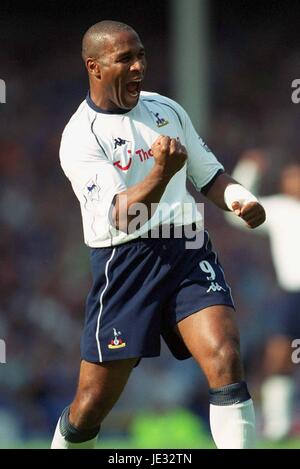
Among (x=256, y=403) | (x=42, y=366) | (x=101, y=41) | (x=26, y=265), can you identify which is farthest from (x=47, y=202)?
(x=101, y=41)

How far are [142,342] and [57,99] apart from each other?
29.2 ft

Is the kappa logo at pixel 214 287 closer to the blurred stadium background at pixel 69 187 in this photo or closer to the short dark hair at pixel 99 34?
the short dark hair at pixel 99 34

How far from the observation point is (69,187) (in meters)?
13.6

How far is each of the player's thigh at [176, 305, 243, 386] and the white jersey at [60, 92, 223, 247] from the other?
0.47 meters

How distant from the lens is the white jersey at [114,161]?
543 centimetres

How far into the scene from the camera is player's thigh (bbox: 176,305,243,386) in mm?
5254

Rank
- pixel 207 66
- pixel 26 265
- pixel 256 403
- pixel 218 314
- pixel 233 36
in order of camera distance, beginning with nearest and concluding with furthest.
Result: pixel 218 314 < pixel 256 403 < pixel 26 265 < pixel 207 66 < pixel 233 36

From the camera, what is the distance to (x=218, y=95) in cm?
1474

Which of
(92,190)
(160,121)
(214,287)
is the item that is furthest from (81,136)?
(214,287)

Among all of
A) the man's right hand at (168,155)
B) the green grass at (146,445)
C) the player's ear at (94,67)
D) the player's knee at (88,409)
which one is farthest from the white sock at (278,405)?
the man's right hand at (168,155)

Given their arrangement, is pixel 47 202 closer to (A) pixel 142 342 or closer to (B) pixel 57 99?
(B) pixel 57 99

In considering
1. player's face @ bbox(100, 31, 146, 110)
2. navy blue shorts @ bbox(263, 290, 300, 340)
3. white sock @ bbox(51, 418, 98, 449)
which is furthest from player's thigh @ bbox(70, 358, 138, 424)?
navy blue shorts @ bbox(263, 290, 300, 340)

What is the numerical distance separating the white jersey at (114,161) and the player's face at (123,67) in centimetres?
12

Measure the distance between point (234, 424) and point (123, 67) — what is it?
1678 millimetres
